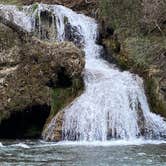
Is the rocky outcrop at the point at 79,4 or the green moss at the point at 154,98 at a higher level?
the rocky outcrop at the point at 79,4

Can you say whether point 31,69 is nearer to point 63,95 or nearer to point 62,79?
point 62,79

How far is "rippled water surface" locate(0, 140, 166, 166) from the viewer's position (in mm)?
18250

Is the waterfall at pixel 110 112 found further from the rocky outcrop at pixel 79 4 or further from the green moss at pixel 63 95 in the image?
the rocky outcrop at pixel 79 4

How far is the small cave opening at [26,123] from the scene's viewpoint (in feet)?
81.2

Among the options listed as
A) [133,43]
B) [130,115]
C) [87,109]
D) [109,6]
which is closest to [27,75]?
[87,109]

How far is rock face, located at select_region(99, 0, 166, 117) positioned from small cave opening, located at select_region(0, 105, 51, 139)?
4833 millimetres

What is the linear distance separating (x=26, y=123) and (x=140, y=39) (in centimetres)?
822

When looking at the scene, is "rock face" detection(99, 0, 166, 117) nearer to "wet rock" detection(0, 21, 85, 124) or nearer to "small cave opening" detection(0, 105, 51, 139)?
"wet rock" detection(0, 21, 85, 124)

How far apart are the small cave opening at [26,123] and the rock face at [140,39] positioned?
15.9 ft

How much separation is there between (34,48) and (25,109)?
114 inches

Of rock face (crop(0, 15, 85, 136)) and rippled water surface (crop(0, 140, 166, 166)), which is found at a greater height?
rock face (crop(0, 15, 85, 136))

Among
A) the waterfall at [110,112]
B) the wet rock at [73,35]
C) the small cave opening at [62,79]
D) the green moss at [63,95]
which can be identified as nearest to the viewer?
the waterfall at [110,112]

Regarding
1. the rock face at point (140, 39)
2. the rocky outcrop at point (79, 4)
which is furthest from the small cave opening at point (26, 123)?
the rocky outcrop at point (79, 4)

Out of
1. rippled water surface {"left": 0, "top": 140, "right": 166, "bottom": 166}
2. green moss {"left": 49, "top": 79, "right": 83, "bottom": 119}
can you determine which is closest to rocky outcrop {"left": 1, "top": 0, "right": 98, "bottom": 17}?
green moss {"left": 49, "top": 79, "right": 83, "bottom": 119}
